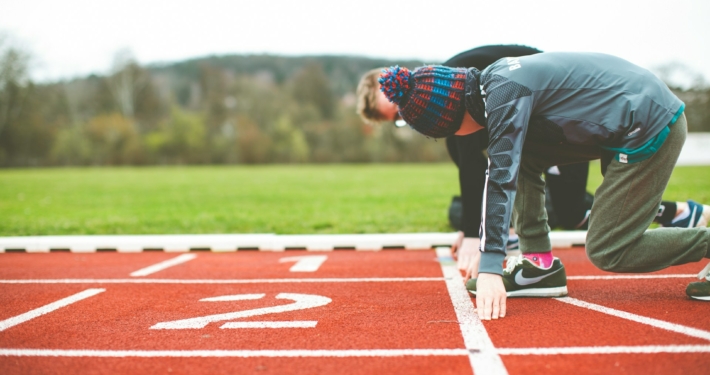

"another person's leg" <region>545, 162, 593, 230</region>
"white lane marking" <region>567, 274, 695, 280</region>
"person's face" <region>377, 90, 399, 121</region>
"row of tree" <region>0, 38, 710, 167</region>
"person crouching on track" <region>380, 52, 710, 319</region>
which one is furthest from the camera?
"row of tree" <region>0, 38, 710, 167</region>

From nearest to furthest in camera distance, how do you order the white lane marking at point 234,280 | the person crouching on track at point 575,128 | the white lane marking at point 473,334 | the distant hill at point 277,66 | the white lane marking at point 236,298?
1. the white lane marking at point 473,334
2. the person crouching on track at point 575,128
3. the white lane marking at point 236,298
4. the white lane marking at point 234,280
5. the distant hill at point 277,66

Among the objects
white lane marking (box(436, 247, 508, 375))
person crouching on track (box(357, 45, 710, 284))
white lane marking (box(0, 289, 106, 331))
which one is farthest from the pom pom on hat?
white lane marking (box(0, 289, 106, 331))

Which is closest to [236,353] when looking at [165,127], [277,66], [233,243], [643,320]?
[643,320]

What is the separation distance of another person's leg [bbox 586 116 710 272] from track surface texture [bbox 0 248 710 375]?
0.31 meters

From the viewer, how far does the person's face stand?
14.1ft

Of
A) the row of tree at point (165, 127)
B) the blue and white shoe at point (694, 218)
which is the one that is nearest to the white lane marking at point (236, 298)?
the blue and white shoe at point (694, 218)

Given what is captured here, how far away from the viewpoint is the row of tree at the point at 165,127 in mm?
54125

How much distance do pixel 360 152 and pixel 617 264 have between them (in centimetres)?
6326

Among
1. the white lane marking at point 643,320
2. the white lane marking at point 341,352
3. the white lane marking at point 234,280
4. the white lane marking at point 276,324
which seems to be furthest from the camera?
the white lane marking at point 234,280

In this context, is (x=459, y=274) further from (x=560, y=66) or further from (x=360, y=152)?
(x=360, y=152)

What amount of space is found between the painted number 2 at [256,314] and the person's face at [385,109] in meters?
1.65

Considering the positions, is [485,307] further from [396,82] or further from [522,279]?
[396,82]

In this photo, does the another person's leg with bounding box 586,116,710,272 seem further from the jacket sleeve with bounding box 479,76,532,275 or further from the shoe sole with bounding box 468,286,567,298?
the jacket sleeve with bounding box 479,76,532,275

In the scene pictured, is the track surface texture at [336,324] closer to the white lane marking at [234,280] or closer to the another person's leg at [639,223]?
the white lane marking at [234,280]
